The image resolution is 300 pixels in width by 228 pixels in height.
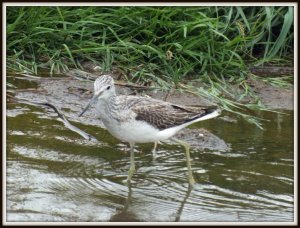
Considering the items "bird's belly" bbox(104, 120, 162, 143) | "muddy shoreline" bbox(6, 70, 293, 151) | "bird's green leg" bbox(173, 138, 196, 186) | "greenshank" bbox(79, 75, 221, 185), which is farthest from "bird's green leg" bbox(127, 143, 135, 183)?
"muddy shoreline" bbox(6, 70, 293, 151)

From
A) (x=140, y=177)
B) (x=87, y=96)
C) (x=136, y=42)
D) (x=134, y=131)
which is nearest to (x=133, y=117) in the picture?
(x=134, y=131)

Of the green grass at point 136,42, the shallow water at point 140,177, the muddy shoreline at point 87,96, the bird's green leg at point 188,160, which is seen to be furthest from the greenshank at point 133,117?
the green grass at point 136,42

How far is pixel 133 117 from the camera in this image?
655 cm

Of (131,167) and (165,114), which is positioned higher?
(165,114)

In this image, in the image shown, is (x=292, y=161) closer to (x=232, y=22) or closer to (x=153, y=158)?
(x=153, y=158)

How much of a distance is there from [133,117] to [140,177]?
591mm

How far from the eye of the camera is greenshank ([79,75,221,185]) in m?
6.50

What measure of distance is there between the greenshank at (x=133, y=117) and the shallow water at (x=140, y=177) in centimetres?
25

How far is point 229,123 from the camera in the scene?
8.20 metres

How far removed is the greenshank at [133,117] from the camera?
650 centimetres

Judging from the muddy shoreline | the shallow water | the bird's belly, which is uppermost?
the muddy shoreline

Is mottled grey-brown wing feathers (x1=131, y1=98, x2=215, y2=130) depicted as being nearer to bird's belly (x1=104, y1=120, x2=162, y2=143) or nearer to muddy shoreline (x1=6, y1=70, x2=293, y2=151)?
bird's belly (x1=104, y1=120, x2=162, y2=143)

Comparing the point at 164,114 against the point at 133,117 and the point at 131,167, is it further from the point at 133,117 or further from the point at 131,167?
the point at 131,167

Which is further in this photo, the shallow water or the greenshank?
the greenshank
